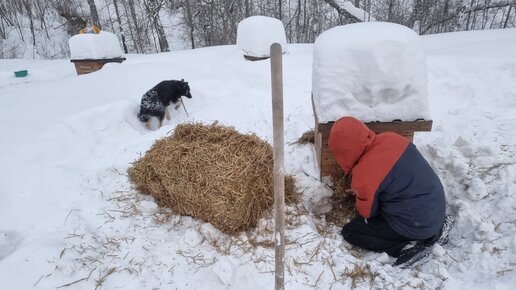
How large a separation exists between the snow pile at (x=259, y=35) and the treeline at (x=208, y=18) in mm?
4771

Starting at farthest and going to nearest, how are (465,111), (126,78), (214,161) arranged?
(126,78) → (465,111) → (214,161)

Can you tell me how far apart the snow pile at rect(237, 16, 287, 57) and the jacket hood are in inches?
233

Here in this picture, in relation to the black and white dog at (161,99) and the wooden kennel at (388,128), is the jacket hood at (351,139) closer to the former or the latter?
the wooden kennel at (388,128)

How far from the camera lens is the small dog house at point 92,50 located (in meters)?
8.30

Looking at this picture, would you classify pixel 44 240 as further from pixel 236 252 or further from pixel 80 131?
pixel 80 131

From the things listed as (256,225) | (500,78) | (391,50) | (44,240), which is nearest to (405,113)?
(391,50)

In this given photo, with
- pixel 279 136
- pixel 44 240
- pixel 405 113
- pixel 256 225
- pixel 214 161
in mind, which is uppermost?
pixel 279 136

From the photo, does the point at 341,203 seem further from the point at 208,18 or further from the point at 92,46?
the point at 208,18

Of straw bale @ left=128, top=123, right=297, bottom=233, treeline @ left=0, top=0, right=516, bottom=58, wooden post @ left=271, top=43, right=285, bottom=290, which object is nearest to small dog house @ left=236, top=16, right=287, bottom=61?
treeline @ left=0, top=0, right=516, bottom=58

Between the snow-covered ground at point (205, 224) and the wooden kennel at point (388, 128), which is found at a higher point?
the wooden kennel at point (388, 128)

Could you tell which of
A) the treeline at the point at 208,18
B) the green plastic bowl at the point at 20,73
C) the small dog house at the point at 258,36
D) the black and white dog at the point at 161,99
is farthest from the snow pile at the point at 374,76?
the green plastic bowl at the point at 20,73

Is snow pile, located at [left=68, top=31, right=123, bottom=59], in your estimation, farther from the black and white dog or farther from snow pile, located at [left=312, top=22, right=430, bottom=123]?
snow pile, located at [left=312, top=22, right=430, bottom=123]

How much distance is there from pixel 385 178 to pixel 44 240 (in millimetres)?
2549

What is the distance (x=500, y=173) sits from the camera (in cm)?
245
